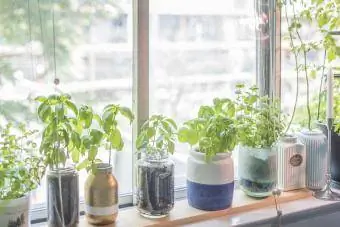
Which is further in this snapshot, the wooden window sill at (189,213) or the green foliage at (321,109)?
the green foliage at (321,109)

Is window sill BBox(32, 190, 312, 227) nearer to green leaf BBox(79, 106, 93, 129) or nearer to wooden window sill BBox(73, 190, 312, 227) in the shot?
wooden window sill BBox(73, 190, 312, 227)

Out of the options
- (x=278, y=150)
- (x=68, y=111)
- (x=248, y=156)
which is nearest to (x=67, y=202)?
(x=68, y=111)

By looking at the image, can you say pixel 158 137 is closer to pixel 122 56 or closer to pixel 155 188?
pixel 155 188

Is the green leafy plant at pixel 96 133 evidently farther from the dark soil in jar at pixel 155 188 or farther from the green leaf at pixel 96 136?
the dark soil in jar at pixel 155 188

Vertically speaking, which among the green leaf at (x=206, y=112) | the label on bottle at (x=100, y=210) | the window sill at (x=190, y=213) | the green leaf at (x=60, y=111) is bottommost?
the window sill at (x=190, y=213)

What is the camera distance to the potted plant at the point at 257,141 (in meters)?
1.61

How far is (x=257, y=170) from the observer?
1.62m

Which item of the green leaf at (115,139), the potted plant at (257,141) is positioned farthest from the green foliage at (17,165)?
the potted plant at (257,141)

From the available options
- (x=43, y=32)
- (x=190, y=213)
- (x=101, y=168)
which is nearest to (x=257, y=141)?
(x=190, y=213)

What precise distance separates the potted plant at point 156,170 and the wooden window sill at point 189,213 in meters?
0.03

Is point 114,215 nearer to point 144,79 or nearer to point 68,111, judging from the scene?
point 68,111

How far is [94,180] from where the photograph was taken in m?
1.39

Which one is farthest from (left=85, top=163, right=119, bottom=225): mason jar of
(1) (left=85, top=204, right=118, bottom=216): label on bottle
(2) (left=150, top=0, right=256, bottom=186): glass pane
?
(2) (left=150, top=0, right=256, bottom=186): glass pane

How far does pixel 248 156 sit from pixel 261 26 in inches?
20.8
